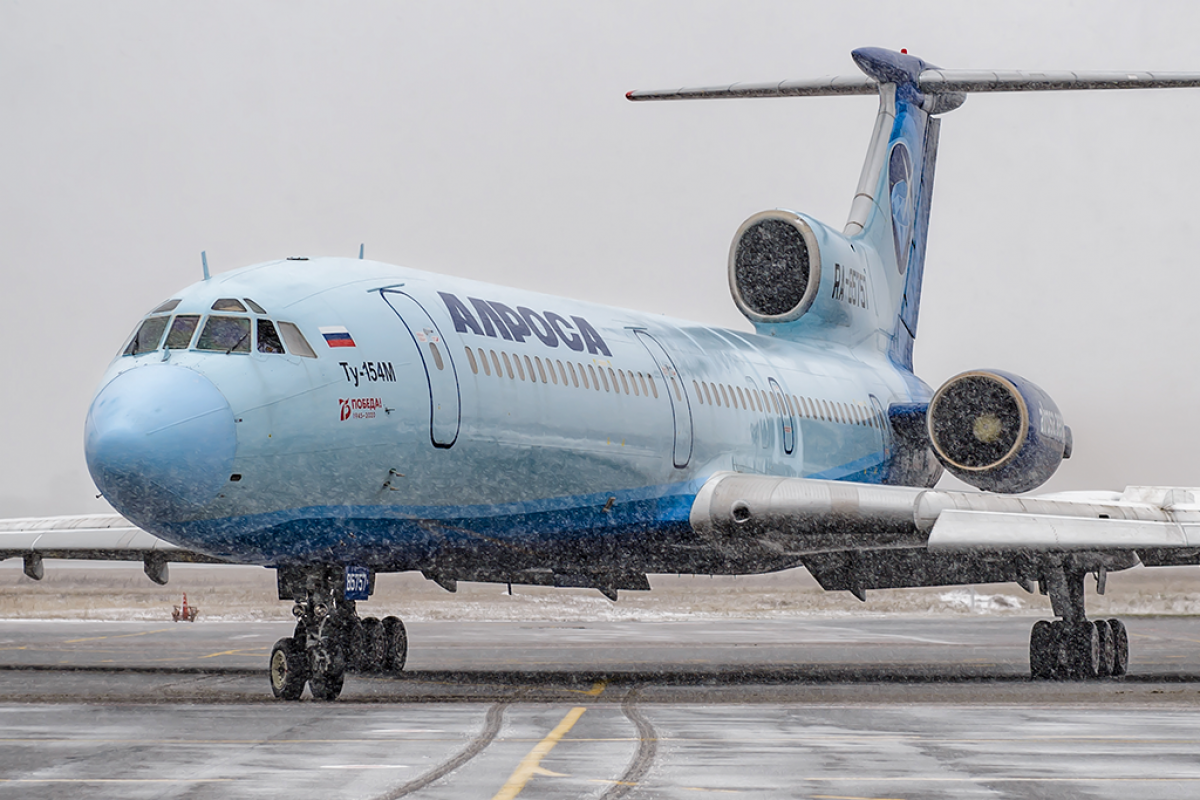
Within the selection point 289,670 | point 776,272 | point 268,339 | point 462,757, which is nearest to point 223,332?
point 268,339

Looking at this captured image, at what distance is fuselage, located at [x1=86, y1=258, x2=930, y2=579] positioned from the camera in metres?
11.3

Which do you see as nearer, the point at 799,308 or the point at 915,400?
the point at 799,308

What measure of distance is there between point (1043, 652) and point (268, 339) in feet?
34.3

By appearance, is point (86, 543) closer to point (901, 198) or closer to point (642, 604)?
point (901, 198)

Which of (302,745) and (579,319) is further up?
(579,319)

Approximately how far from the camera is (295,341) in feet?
39.7

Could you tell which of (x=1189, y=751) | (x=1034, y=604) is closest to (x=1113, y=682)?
(x=1189, y=751)

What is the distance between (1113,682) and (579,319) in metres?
7.40

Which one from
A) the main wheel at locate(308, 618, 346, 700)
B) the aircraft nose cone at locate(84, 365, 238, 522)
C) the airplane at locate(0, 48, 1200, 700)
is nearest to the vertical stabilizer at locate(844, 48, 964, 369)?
the airplane at locate(0, 48, 1200, 700)

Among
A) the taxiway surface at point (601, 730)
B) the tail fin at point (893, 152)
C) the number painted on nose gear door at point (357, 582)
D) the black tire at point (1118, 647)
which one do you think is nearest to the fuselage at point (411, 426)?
the number painted on nose gear door at point (357, 582)

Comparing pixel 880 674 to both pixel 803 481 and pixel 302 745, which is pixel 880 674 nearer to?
pixel 803 481

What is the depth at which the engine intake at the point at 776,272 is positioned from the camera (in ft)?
70.3

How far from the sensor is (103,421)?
11.1 meters

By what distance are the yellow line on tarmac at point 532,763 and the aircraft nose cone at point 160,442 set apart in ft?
10.7
